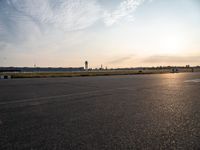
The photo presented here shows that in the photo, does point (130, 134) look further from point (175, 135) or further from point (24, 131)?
point (24, 131)

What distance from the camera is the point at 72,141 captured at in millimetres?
2994

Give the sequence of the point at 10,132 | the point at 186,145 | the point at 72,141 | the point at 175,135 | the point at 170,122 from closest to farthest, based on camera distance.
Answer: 1. the point at 186,145
2. the point at 72,141
3. the point at 175,135
4. the point at 10,132
5. the point at 170,122

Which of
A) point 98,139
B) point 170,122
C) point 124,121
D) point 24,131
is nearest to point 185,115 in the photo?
point 170,122

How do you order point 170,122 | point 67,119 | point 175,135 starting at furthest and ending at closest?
1. point 67,119
2. point 170,122
3. point 175,135

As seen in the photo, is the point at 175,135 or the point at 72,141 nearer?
the point at 72,141

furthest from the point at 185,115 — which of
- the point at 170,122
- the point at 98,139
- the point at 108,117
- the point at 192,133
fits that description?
the point at 98,139

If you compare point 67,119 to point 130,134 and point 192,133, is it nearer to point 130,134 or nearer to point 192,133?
point 130,134

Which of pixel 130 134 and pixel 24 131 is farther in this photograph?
pixel 24 131

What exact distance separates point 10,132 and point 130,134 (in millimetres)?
2558

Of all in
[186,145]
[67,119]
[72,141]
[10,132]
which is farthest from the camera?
[67,119]

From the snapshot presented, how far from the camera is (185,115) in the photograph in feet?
15.4

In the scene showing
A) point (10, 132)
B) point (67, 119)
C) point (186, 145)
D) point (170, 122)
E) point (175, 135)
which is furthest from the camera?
point (67, 119)

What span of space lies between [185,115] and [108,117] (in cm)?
224

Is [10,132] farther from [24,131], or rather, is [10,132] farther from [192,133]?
[192,133]
